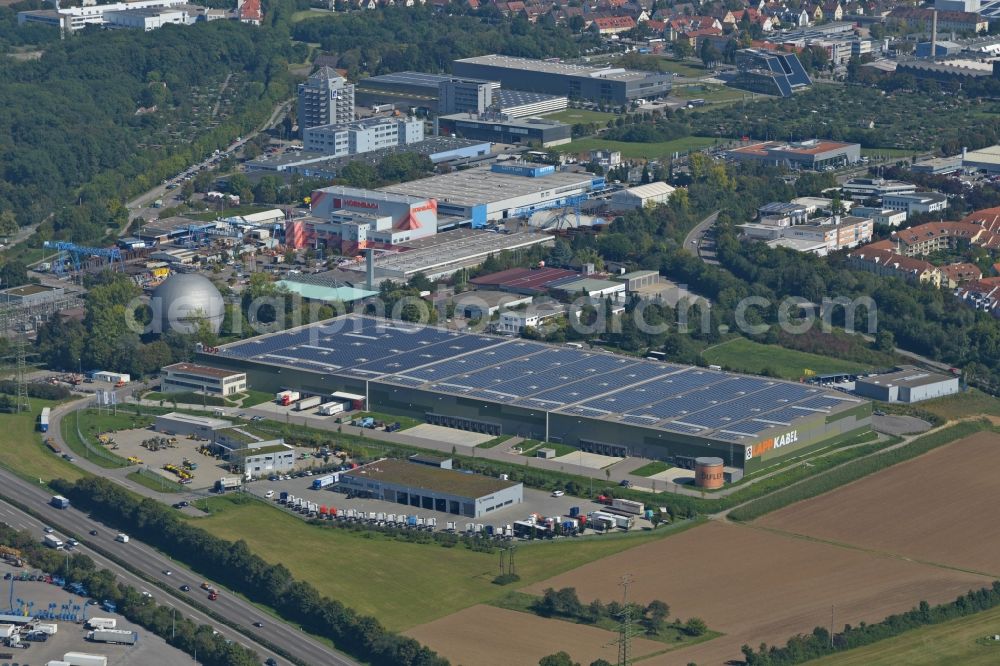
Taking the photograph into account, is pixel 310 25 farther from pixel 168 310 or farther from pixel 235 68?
pixel 168 310

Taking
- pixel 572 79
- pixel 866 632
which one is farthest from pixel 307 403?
pixel 572 79

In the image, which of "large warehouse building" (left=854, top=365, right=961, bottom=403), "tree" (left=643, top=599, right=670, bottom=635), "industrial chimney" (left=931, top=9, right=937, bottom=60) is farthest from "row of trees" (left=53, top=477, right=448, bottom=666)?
"industrial chimney" (left=931, top=9, right=937, bottom=60)

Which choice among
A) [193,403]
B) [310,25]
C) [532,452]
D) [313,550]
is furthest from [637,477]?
[310,25]

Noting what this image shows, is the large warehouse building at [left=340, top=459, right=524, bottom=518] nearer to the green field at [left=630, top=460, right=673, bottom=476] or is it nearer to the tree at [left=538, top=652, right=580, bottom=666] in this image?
the green field at [left=630, top=460, right=673, bottom=476]

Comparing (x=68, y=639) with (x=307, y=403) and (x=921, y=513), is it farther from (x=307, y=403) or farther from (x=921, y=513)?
(x=921, y=513)

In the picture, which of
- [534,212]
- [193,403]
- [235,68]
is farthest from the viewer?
[235,68]

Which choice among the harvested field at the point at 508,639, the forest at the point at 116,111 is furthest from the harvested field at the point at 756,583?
the forest at the point at 116,111

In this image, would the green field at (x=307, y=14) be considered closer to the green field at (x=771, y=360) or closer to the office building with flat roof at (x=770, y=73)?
the office building with flat roof at (x=770, y=73)
